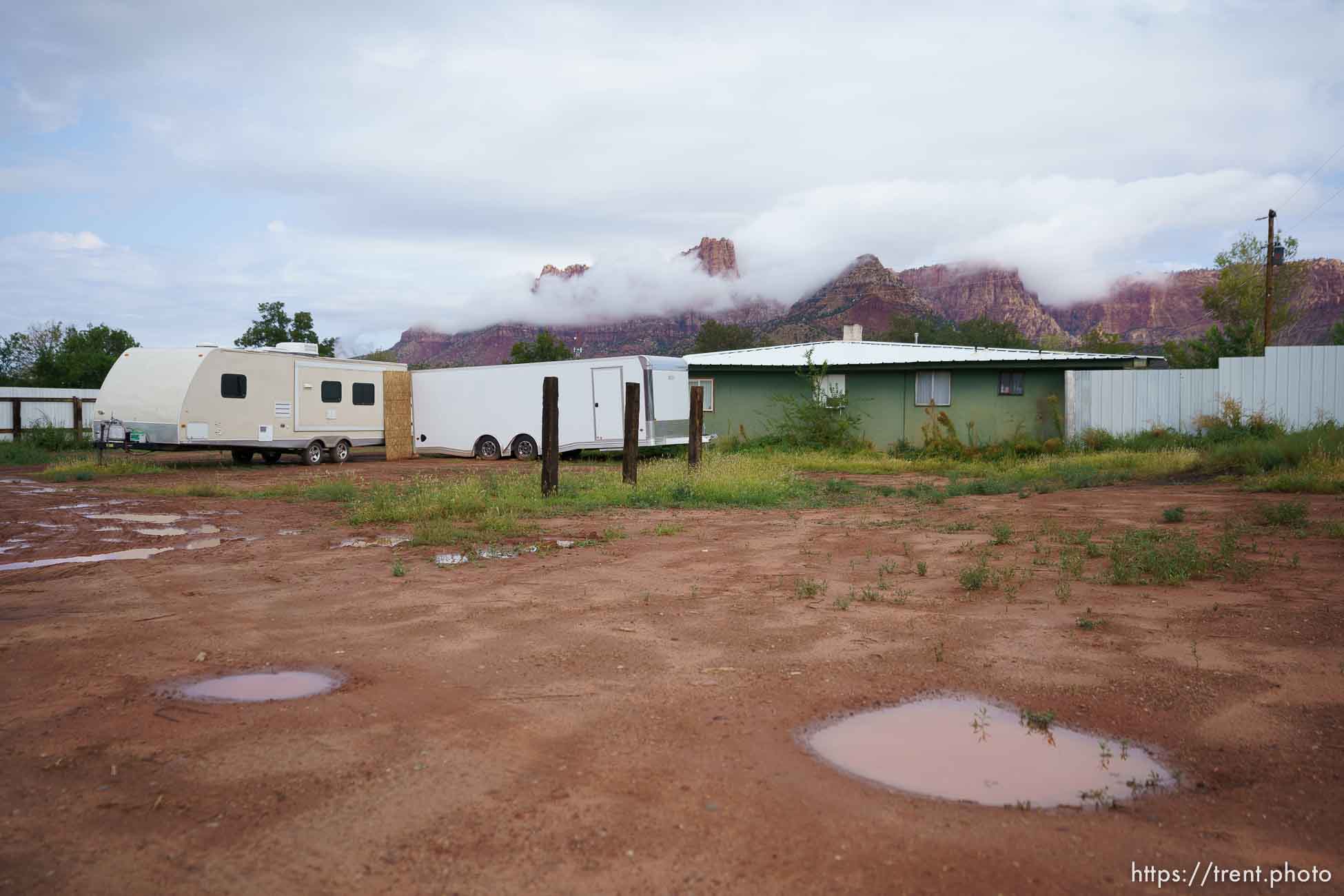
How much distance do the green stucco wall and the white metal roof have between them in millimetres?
433

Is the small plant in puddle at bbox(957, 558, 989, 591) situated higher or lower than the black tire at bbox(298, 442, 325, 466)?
lower

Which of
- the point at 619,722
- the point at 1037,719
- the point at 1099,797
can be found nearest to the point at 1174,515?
the point at 1037,719

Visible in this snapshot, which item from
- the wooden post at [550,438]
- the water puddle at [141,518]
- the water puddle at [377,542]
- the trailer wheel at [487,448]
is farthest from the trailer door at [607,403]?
the water puddle at [377,542]

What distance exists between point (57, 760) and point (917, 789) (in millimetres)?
3579

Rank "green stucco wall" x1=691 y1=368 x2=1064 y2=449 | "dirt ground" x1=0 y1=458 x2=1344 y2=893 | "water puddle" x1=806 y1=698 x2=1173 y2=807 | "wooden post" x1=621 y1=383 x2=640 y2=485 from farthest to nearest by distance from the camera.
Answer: "green stucco wall" x1=691 y1=368 x2=1064 y2=449 < "wooden post" x1=621 y1=383 x2=640 y2=485 < "water puddle" x1=806 y1=698 x2=1173 y2=807 < "dirt ground" x1=0 y1=458 x2=1344 y2=893

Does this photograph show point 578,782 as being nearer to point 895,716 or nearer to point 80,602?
point 895,716

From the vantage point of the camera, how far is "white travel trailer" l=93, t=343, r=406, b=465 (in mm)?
19859

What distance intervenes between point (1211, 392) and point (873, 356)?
28.8 ft

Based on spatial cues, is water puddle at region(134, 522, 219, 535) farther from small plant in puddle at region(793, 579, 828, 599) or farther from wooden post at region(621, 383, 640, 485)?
small plant in puddle at region(793, 579, 828, 599)

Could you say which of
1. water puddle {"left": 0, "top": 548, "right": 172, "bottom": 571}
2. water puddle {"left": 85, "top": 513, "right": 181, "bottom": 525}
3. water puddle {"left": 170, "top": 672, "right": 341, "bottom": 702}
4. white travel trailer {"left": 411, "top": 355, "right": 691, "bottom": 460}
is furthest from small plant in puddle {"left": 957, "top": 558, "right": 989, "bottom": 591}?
white travel trailer {"left": 411, "top": 355, "right": 691, "bottom": 460}

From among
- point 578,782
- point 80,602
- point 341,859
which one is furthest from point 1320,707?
point 80,602

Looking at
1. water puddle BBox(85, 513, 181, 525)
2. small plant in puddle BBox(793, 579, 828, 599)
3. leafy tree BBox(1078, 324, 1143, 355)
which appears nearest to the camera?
small plant in puddle BBox(793, 579, 828, 599)

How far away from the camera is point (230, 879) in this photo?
285 cm

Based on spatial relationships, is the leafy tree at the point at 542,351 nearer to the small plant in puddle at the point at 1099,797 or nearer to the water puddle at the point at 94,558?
the water puddle at the point at 94,558
